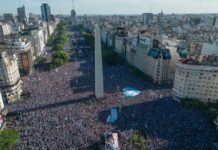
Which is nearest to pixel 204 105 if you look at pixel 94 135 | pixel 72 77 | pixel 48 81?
pixel 94 135

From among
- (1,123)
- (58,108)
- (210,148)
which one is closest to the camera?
(210,148)

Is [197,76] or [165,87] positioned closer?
[197,76]

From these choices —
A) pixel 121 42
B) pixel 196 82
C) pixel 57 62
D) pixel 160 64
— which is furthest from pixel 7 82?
pixel 121 42

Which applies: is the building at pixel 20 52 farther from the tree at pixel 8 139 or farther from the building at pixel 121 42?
the building at pixel 121 42

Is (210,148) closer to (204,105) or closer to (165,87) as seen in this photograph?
(204,105)

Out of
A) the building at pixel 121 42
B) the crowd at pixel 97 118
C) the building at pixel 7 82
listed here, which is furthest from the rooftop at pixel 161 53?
the building at pixel 7 82

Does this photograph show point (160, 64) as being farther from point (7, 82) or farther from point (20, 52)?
point (20, 52)
